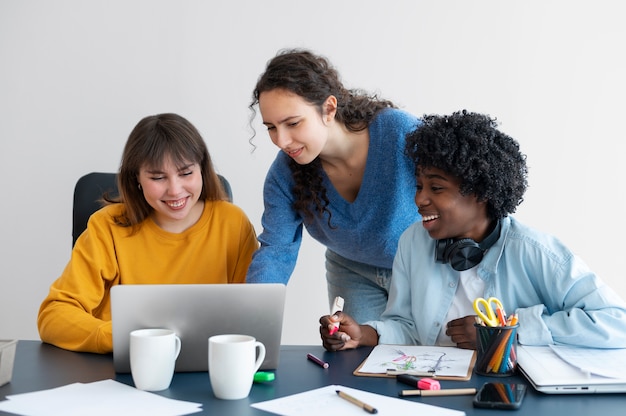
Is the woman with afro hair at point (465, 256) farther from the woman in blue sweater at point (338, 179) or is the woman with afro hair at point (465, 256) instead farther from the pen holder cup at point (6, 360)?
the pen holder cup at point (6, 360)

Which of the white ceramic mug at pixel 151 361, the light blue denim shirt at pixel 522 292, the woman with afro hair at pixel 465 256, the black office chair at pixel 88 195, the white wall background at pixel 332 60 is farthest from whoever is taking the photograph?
the white wall background at pixel 332 60

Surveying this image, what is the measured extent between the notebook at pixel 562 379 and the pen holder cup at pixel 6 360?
88 centimetres

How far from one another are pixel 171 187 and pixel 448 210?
72 cm

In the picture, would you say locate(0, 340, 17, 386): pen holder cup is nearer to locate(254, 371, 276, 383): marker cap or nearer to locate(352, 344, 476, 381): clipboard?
locate(254, 371, 276, 383): marker cap

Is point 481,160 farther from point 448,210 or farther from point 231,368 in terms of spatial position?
point 231,368

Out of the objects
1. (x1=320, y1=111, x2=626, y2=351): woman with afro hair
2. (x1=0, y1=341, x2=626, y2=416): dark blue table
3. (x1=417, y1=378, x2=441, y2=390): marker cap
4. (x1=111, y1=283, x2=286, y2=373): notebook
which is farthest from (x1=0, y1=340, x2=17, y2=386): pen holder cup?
(x1=417, y1=378, x2=441, y2=390): marker cap

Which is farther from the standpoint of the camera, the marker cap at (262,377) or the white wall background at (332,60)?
the white wall background at (332,60)

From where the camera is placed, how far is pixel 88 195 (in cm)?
204

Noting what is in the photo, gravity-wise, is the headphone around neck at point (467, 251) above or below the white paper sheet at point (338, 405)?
above

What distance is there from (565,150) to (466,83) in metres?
0.47

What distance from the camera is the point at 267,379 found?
3.88 feet

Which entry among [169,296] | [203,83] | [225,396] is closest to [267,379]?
[225,396]

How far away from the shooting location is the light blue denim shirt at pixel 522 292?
1.29 metres

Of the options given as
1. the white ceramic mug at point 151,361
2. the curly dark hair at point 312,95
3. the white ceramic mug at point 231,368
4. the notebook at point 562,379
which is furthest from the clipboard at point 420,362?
the curly dark hair at point 312,95
